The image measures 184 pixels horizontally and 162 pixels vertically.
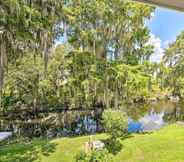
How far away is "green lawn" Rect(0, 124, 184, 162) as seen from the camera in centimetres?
659

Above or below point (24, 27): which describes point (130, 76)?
below

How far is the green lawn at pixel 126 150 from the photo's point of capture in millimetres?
6590

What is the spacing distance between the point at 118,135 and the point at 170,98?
15.2 meters

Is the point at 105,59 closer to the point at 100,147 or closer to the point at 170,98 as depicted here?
the point at 100,147

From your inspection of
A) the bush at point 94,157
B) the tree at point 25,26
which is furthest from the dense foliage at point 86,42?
the bush at point 94,157

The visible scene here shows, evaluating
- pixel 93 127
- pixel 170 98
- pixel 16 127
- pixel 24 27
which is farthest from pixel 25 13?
pixel 170 98

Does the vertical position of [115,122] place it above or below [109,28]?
below

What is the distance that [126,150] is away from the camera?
709 cm

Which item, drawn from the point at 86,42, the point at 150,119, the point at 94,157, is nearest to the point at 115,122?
the point at 94,157

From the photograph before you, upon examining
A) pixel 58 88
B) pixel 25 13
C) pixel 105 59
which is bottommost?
pixel 58 88

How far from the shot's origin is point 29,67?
14.0 m

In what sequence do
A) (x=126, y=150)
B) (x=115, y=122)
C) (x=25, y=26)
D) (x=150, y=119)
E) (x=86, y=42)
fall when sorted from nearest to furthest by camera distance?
(x=126, y=150) < (x=115, y=122) < (x=25, y=26) < (x=86, y=42) < (x=150, y=119)

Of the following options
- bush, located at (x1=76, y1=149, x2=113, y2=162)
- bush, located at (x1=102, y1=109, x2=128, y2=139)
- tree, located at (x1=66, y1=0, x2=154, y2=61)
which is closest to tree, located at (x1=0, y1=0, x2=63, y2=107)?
tree, located at (x1=66, y1=0, x2=154, y2=61)

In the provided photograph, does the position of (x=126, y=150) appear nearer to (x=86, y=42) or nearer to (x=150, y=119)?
(x=86, y=42)
